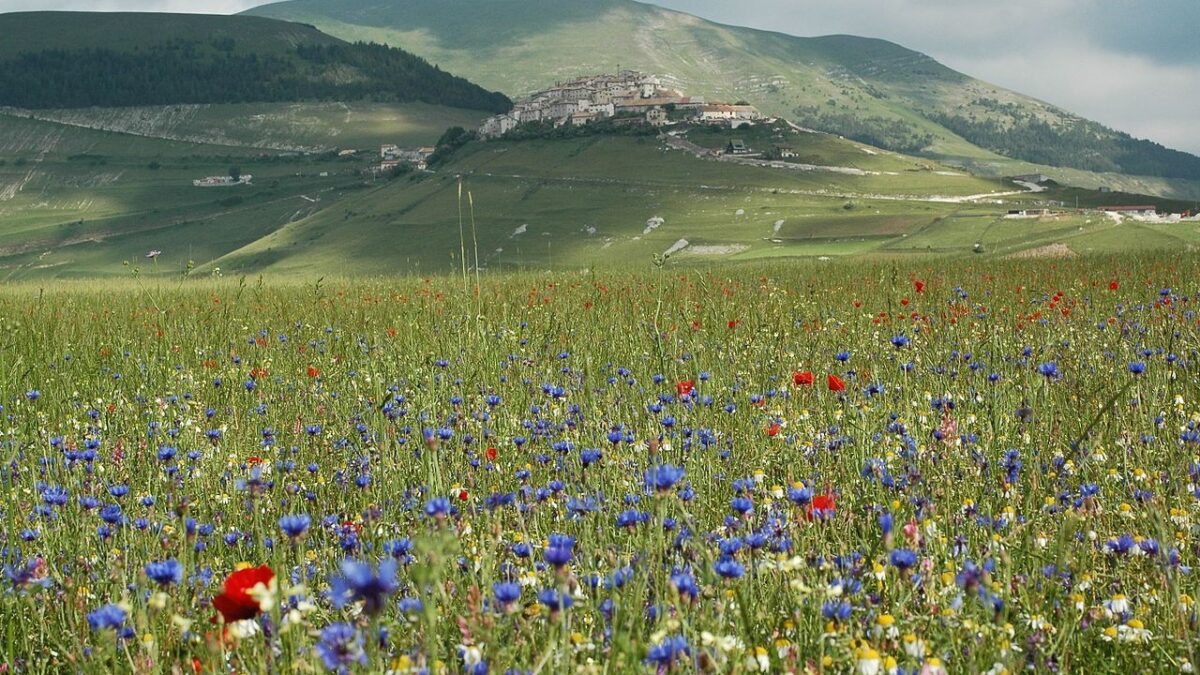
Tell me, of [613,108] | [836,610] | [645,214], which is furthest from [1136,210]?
[613,108]

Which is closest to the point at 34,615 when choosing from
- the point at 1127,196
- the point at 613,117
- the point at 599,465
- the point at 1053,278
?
the point at 599,465

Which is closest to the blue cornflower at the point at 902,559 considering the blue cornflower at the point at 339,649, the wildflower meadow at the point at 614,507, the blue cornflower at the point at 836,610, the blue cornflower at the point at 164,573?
the wildflower meadow at the point at 614,507

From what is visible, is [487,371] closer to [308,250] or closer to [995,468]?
[995,468]

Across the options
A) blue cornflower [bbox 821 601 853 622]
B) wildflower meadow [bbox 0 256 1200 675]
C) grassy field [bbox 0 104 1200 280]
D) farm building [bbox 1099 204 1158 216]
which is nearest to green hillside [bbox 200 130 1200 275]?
grassy field [bbox 0 104 1200 280]

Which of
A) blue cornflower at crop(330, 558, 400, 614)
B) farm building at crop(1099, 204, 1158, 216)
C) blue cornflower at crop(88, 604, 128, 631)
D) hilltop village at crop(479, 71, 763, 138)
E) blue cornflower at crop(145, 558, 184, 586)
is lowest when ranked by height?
blue cornflower at crop(88, 604, 128, 631)

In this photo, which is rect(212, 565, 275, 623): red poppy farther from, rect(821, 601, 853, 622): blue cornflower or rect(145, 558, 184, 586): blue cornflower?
rect(821, 601, 853, 622): blue cornflower

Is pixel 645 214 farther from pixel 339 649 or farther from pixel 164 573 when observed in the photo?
pixel 339 649
